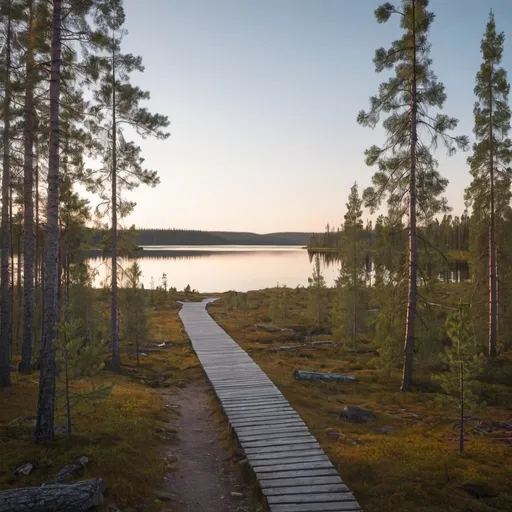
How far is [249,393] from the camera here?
15.7m

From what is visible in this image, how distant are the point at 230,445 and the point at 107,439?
3195 mm

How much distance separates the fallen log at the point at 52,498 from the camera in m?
7.30

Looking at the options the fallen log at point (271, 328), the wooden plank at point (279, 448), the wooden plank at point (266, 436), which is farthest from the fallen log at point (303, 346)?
the wooden plank at point (279, 448)

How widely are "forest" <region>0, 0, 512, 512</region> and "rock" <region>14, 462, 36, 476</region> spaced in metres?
0.09

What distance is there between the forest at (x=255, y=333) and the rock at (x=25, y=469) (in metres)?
0.09

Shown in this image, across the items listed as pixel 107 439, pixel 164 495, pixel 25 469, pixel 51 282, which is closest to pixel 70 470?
pixel 25 469

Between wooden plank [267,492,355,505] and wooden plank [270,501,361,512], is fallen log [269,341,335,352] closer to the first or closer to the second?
wooden plank [267,492,355,505]

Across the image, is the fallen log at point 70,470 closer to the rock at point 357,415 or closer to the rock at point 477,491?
the rock at point 477,491

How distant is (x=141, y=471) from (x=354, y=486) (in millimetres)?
4609

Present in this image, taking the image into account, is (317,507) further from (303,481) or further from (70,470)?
(70,470)

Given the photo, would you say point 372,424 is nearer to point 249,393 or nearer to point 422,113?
point 249,393

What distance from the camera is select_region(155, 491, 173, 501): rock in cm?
903

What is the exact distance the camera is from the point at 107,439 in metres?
11.1

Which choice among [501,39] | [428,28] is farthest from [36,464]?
[501,39]
